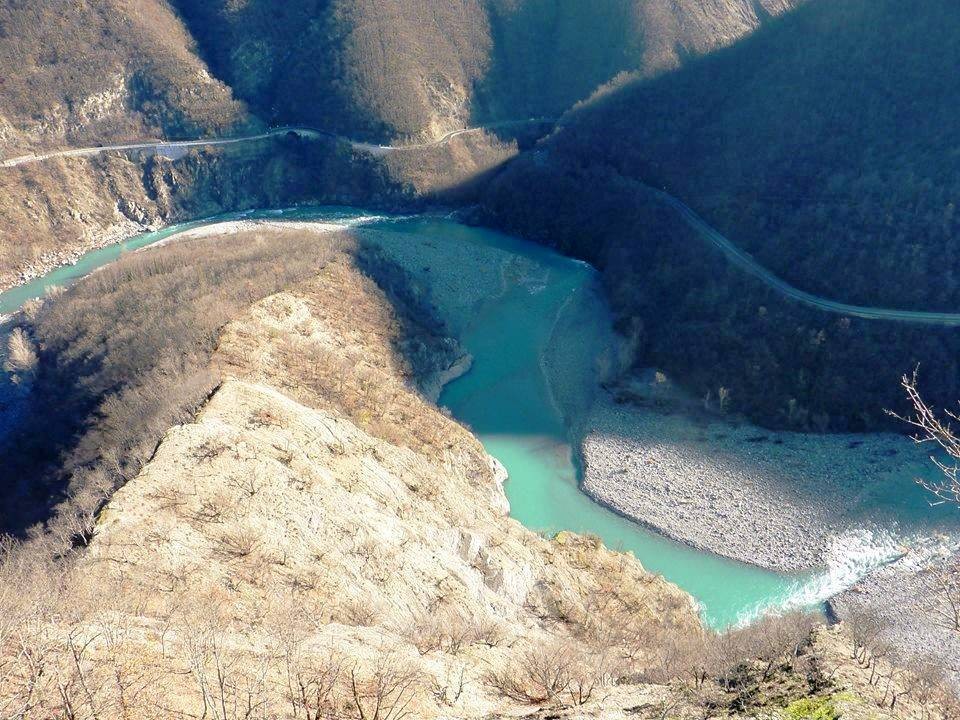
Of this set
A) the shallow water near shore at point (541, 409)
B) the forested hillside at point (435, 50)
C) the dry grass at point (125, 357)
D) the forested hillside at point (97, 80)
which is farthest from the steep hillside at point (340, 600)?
the forested hillside at point (435, 50)

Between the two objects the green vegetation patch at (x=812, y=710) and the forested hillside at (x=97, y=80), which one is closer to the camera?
the green vegetation patch at (x=812, y=710)

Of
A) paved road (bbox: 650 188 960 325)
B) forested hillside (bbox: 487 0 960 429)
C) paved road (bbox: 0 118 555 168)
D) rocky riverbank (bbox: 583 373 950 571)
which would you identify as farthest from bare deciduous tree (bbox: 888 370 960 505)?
paved road (bbox: 0 118 555 168)

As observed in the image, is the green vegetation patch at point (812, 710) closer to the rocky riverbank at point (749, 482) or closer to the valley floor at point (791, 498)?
the valley floor at point (791, 498)

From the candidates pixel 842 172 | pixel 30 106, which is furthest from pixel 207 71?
pixel 842 172

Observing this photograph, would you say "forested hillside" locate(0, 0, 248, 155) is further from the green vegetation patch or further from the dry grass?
the green vegetation patch

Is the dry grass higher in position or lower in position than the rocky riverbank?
higher

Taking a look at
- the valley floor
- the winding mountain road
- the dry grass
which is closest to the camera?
the dry grass
